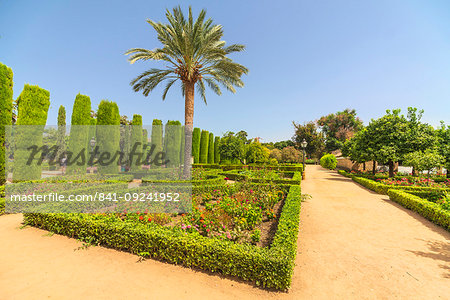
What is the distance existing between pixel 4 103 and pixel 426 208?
18.9 meters

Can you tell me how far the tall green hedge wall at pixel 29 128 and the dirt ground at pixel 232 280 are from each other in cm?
528

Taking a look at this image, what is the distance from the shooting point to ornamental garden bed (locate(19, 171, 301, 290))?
340cm

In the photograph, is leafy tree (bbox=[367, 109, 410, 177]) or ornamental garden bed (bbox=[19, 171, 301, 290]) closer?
ornamental garden bed (bbox=[19, 171, 301, 290])

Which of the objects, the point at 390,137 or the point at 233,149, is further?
the point at 233,149

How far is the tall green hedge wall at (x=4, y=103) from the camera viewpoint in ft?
29.3

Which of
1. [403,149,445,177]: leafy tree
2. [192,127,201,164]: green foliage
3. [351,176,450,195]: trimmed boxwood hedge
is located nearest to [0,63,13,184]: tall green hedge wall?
[351,176,450,195]: trimmed boxwood hedge

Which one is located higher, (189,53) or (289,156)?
(189,53)

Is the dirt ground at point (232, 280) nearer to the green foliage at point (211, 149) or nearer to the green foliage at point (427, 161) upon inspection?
the green foliage at point (427, 161)

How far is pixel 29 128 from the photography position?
988 centimetres

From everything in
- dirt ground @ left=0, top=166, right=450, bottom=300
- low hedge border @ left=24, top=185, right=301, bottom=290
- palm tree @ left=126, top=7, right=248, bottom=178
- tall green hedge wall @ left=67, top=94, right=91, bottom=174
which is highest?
palm tree @ left=126, top=7, right=248, bottom=178

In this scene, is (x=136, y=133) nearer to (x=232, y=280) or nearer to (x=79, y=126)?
(x=79, y=126)

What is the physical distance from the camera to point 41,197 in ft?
24.1

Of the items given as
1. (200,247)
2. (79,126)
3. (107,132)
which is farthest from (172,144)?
(200,247)

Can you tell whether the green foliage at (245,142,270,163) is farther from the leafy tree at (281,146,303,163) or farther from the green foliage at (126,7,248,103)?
the green foliage at (126,7,248,103)
